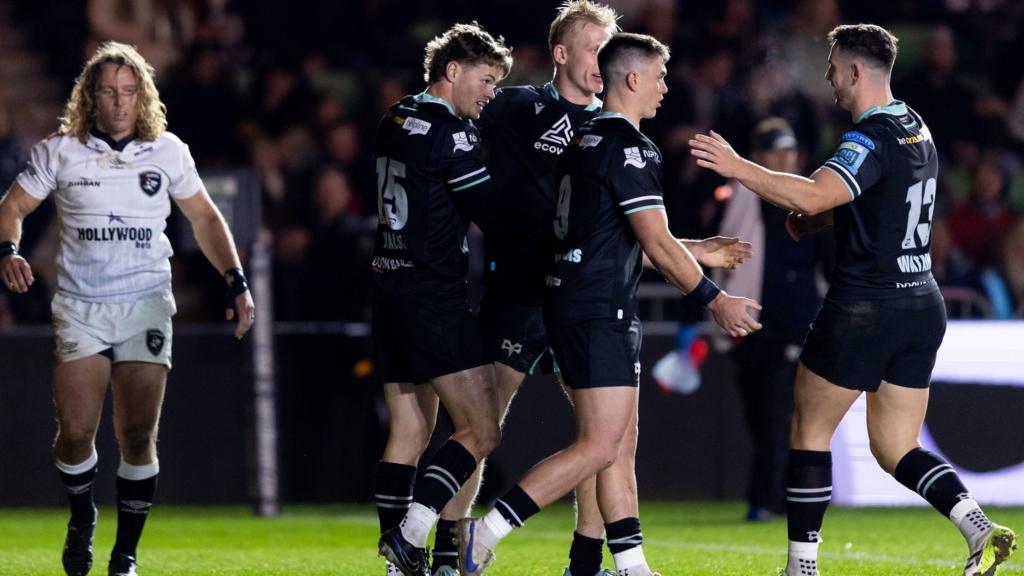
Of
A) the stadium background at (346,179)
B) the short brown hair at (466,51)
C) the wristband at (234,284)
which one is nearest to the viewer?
the short brown hair at (466,51)

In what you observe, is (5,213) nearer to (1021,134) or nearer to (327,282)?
(327,282)

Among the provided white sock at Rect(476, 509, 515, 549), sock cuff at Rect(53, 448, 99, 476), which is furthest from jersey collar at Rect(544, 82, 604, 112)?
sock cuff at Rect(53, 448, 99, 476)

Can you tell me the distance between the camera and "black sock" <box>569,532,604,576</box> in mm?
7117

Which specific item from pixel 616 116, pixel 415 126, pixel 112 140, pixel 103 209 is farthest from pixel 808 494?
pixel 112 140

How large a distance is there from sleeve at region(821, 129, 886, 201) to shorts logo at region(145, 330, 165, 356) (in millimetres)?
3044

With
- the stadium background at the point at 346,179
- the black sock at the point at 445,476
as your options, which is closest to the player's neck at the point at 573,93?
the black sock at the point at 445,476

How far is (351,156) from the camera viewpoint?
48.5 feet

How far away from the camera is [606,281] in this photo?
6605 mm

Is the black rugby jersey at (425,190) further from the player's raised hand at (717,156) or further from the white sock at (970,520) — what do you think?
the white sock at (970,520)

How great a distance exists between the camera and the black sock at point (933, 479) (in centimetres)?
691

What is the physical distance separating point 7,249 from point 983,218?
1019cm

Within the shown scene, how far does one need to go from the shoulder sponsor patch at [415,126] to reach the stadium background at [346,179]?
459cm

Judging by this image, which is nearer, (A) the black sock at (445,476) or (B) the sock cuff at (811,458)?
(A) the black sock at (445,476)

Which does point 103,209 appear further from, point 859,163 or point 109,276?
point 859,163
